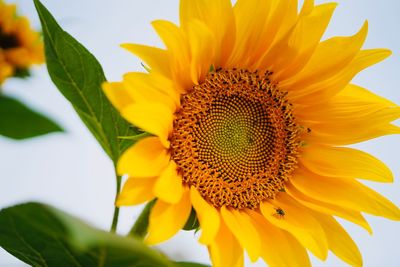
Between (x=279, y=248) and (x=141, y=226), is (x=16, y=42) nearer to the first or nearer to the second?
(x=141, y=226)

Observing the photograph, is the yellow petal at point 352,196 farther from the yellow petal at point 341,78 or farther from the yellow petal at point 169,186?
the yellow petal at point 169,186

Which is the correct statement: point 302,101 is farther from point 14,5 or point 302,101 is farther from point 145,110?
point 14,5

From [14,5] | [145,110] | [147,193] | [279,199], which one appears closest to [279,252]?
[279,199]

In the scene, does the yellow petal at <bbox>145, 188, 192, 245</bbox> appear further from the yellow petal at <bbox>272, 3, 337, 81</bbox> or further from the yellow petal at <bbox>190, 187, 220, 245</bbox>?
the yellow petal at <bbox>272, 3, 337, 81</bbox>

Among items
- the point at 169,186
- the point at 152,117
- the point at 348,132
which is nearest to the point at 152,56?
the point at 152,117

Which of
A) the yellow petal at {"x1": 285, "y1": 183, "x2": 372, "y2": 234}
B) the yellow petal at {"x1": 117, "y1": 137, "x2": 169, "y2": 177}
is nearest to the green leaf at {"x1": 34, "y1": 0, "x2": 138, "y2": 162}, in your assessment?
the yellow petal at {"x1": 117, "y1": 137, "x2": 169, "y2": 177}
